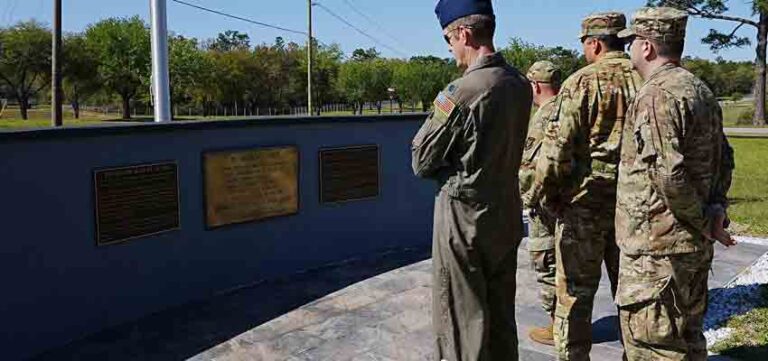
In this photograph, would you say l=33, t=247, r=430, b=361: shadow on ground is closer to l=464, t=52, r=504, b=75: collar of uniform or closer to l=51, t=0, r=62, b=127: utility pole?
l=464, t=52, r=504, b=75: collar of uniform

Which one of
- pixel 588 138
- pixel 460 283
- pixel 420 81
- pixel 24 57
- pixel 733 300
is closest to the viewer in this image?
pixel 460 283

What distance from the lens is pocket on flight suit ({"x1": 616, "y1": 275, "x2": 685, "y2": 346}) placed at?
298cm

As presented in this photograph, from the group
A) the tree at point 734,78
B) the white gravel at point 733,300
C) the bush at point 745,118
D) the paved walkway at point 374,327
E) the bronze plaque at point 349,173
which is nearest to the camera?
the paved walkway at point 374,327

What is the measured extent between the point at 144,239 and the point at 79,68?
5255 centimetres

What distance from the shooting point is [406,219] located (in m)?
7.52

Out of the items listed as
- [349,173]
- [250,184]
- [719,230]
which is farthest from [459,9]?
[349,173]

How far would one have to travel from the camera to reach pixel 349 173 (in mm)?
6746

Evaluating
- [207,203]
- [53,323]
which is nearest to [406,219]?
[207,203]

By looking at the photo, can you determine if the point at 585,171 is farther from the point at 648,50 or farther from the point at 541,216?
the point at 648,50

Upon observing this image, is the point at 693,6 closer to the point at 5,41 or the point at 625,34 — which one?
the point at 625,34

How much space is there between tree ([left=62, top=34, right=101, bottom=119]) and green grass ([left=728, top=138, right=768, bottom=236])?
4650cm

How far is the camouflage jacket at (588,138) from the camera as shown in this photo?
145 inches

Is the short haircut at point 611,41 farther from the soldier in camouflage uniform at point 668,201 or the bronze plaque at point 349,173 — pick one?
the bronze plaque at point 349,173

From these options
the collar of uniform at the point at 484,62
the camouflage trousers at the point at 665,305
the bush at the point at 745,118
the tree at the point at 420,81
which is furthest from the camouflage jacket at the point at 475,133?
the tree at the point at 420,81
